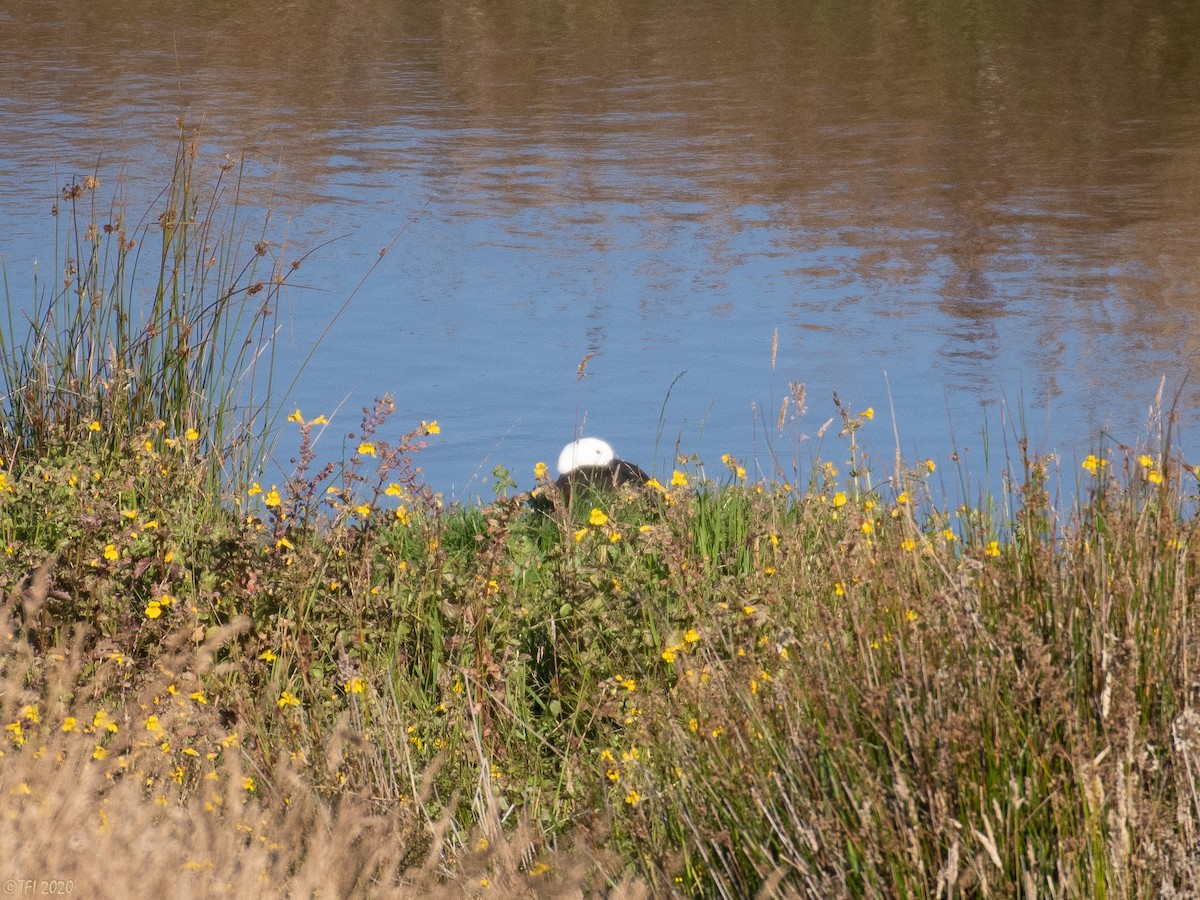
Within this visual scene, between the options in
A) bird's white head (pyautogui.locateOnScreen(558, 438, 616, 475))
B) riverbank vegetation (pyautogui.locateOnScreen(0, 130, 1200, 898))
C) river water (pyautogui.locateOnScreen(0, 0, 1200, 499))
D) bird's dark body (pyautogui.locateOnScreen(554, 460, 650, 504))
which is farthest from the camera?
river water (pyautogui.locateOnScreen(0, 0, 1200, 499))

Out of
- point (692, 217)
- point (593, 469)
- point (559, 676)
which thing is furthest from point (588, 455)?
point (692, 217)

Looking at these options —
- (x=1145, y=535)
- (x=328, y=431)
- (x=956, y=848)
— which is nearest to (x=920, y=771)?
(x=956, y=848)

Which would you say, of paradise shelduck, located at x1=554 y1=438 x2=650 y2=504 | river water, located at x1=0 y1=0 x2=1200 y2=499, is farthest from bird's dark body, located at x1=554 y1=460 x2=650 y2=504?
river water, located at x1=0 y1=0 x2=1200 y2=499

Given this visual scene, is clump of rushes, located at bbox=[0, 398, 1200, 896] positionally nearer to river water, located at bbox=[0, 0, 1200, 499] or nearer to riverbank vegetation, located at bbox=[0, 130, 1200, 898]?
riverbank vegetation, located at bbox=[0, 130, 1200, 898]

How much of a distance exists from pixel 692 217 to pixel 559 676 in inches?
219

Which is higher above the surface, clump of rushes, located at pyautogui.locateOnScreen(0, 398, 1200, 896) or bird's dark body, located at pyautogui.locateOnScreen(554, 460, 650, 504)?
clump of rushes, located at pyautogui.locateOnScreen(0, 398, 1200, 896)

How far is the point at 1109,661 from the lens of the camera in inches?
86.4

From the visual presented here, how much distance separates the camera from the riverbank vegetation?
210 centimetres

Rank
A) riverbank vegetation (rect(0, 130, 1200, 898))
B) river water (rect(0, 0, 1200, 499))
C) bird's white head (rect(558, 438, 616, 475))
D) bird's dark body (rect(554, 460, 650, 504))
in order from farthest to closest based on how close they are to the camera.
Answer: river water (rect(0, 0, 1200, 499))
bird's white head (rect(558, 438, 616, 475))
bird's dark body (rect(554, 460, 650, 504))
riverbank vegetation (rect(0, 130, 1200, 898))

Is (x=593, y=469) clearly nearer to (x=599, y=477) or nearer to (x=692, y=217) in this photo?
(x=599, y=477)

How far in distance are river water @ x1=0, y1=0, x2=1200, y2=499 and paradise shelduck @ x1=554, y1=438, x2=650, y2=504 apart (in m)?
0.27

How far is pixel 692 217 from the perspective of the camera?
8.80 m

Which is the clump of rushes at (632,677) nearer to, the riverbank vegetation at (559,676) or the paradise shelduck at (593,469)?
the riverbank vegetation at (559,676)

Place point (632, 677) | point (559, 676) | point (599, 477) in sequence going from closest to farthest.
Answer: point (632, 677) < point (559, 676) < point (599, 477)
